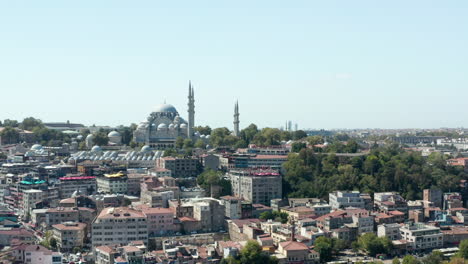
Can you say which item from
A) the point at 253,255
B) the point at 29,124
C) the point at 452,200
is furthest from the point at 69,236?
the point at 29,124

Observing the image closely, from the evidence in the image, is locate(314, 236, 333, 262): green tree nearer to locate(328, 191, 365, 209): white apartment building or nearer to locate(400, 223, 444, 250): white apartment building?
locate(400, 223, 444, 250): white apartment building

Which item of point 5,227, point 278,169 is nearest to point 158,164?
point 278,169

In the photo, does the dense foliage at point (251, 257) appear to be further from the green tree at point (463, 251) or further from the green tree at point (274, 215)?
the green tree at point (463, 251)

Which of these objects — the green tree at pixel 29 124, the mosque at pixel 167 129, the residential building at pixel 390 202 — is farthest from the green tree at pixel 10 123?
the residential building at pixel 390 202

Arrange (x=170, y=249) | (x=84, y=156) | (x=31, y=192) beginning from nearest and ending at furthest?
1. (x=170, y=249)
2. (x=31, y=192)
3. (x=84, y=156)

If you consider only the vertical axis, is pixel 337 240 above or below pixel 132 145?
below

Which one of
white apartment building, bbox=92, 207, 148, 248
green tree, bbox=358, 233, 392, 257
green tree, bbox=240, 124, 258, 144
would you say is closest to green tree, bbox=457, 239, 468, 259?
green tree, bbox=358, 233, 392, 257

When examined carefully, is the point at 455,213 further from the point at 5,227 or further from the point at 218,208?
the point at 5,227
